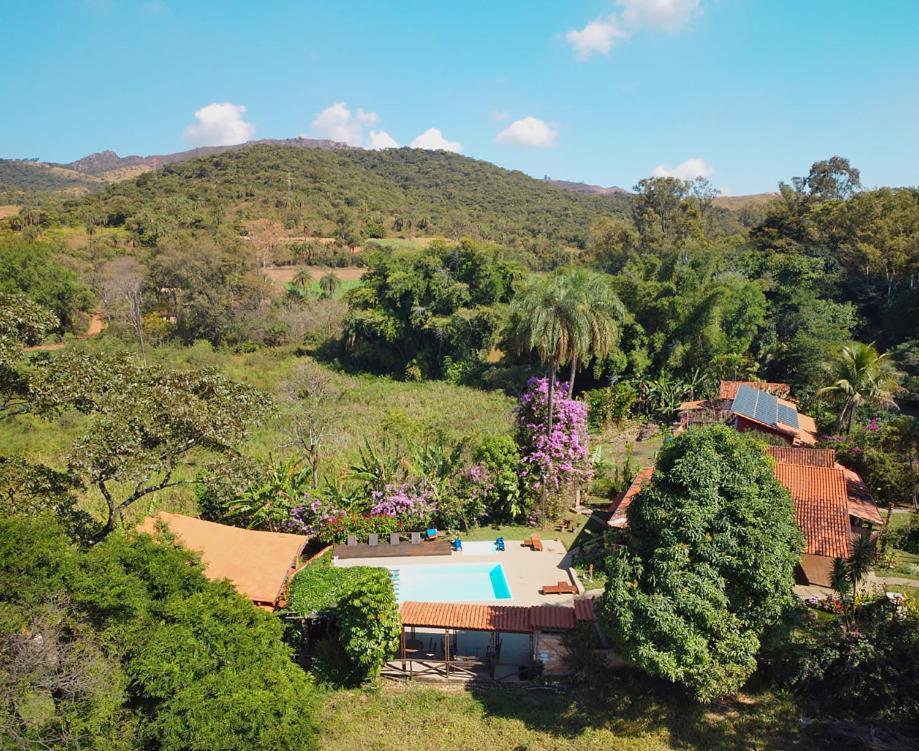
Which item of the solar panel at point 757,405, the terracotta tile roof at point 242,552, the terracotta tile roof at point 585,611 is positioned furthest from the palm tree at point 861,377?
the terracotta tile roof at point 242,552

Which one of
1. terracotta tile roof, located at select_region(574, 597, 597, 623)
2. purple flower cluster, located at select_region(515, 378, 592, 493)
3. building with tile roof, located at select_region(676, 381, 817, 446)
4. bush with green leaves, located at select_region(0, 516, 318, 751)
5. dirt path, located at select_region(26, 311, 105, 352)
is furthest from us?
dirt path, located at select_region(26, 311, 105, 352)

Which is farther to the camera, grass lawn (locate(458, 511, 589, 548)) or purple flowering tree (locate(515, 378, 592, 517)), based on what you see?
purple flowering tree (locate(515, 378, 592, 517))

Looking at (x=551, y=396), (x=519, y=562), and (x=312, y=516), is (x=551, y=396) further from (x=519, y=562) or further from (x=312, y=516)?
(x=312, y=516)

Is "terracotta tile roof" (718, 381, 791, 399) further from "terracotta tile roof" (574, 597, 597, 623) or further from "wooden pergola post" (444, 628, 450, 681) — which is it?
"wooden pergola post" (444, 628, 450, 681)

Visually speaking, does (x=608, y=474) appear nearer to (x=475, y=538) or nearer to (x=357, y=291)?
(x=475, y=538)

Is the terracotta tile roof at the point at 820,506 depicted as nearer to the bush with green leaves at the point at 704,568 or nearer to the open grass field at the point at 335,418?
the bush with green leaves at the point at 704,568

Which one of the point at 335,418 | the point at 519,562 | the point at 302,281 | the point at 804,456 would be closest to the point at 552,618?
the point at 519,562

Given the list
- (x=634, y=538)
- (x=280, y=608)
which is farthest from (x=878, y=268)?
(x=280, y=608)

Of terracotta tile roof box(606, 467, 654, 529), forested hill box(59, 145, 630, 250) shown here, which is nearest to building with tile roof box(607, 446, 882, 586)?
terracotta tile roof box(606, 467, 654, 529)
